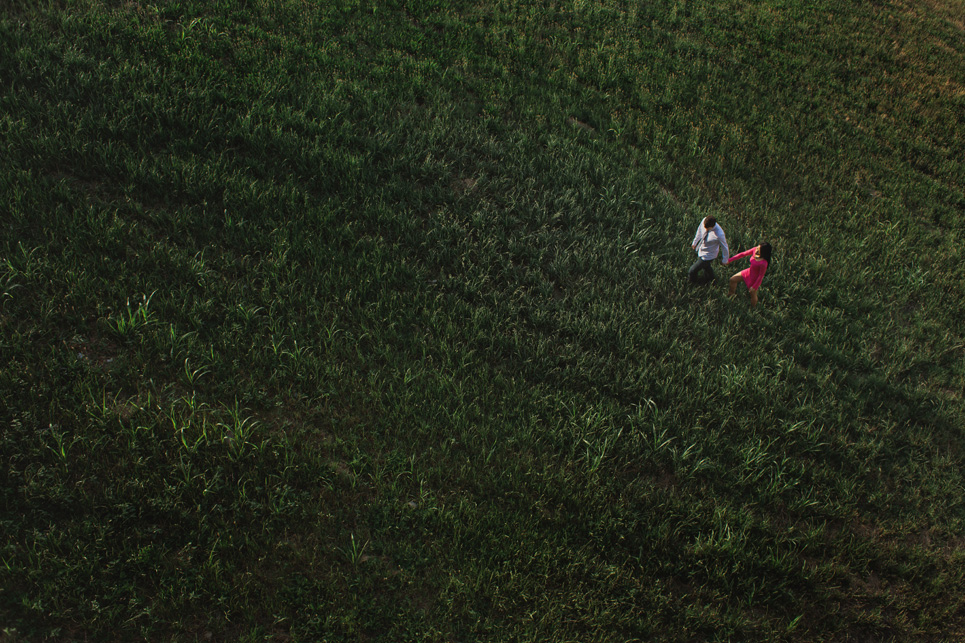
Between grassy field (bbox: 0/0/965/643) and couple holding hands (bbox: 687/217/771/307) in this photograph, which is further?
couple holding hands (bbox: 687/217/771/307)

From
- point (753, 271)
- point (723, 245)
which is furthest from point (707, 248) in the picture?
point (753, 271)

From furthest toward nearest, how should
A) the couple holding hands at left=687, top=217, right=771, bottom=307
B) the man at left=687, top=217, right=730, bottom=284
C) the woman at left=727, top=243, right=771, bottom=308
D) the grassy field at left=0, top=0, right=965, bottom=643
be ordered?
the man at left=687, top=217, right=730, bottom=284 < the couple holding hands at left=687, top=217, right=771, bottom=307 < the woman at left=727, top=243, right=771, bottom=308 < the grassy field at left=0, top=0, right=965, bottom=643

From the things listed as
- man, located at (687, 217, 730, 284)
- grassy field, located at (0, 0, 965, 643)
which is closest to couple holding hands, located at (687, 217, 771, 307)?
man, located at (687, 217, 730, 284)

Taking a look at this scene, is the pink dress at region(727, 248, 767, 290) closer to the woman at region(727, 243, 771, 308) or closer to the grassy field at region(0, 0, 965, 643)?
the woman at region(727, 243, 771, 308)

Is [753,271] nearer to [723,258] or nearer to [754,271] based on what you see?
[754,271]

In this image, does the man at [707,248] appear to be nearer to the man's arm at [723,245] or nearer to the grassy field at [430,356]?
A: the man's arm at [723,245]

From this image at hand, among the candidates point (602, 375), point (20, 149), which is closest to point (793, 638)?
point (602, 375)

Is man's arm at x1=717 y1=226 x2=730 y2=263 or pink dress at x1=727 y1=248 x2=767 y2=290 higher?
man's arm at x1=717 y1=226 x2=730 y2=263

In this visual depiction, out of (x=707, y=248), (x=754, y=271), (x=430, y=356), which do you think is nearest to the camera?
(x=430, y=356)
